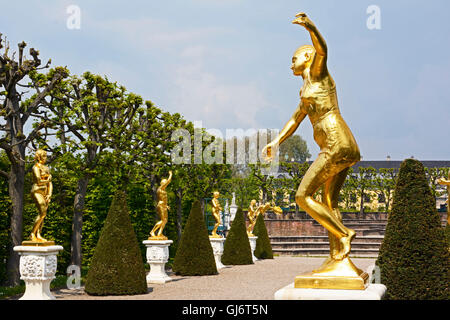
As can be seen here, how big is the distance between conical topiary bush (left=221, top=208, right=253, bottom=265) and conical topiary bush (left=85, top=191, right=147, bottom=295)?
8.27 meters

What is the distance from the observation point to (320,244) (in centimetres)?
2753

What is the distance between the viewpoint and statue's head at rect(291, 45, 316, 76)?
201 inches

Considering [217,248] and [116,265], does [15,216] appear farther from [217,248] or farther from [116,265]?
[217,248]

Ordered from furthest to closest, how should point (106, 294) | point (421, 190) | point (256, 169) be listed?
point (256, 169), point (106, 294), point (421, 190)

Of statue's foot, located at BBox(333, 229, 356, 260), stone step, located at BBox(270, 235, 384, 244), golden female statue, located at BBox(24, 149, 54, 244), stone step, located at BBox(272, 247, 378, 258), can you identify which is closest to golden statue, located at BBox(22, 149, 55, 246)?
golden female statue, located at BBox(24, 149, 54, 244)

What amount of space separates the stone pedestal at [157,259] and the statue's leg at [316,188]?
9707 mm

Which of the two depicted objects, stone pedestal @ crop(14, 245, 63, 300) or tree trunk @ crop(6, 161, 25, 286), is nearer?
stone pedestal @ crop(14, 245, 63, 300)

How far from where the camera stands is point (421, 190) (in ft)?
25.5

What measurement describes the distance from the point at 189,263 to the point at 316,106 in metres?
10.9

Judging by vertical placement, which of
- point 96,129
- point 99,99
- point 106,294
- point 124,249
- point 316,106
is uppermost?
point 99,99

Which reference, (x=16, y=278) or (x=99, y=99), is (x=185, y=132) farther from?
(x=16, y=278)

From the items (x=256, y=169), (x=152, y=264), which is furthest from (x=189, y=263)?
(x=256, y=169)

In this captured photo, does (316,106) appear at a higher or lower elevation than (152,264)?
higher

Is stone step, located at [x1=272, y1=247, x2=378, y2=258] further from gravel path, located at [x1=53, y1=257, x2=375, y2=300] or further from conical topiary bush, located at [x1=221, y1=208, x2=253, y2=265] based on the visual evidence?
gravel path, located at [x1=53, y1=257, x2=375, y2=300]
